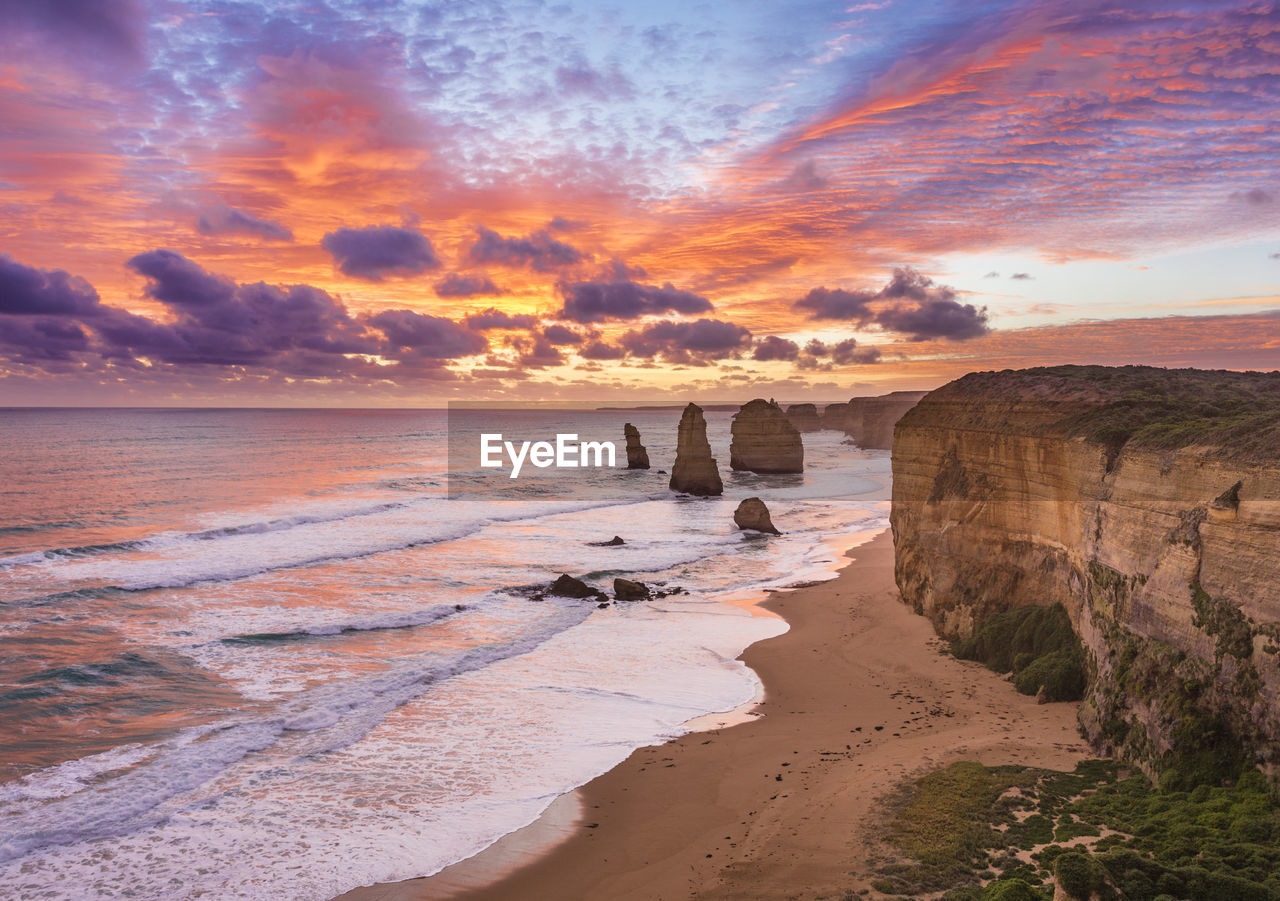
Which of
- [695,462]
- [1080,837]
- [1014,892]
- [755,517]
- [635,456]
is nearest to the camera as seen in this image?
[1014,892]

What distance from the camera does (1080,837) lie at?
31.9ft

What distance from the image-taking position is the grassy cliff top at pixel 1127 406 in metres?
12.0

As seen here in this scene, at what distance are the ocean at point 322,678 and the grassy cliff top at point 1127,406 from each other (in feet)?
32.4

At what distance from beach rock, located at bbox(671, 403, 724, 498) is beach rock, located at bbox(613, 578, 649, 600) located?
34.2 m

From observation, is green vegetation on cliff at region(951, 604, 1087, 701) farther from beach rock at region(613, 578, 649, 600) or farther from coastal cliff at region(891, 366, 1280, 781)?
beach rock at region(613, 578, 649, 600)

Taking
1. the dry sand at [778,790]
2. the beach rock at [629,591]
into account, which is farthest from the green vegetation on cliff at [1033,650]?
the beach rock at [629,591]

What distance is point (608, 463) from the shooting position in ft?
339

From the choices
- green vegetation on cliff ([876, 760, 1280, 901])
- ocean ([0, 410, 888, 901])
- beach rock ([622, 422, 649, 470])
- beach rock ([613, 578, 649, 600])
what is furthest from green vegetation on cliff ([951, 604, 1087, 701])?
beach rock ([622, 422, 649, 470])

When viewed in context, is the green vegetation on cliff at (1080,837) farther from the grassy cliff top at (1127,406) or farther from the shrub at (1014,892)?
the grassy cliff top at (1127,406)

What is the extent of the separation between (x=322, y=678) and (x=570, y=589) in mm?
11399

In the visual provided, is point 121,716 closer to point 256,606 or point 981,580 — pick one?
Result: point 256,606

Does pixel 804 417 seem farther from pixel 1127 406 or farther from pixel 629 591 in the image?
pixel 1127 406

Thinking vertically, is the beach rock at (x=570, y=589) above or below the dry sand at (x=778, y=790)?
below

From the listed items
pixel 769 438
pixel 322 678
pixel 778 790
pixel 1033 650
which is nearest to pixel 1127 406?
pixel 1033 650
